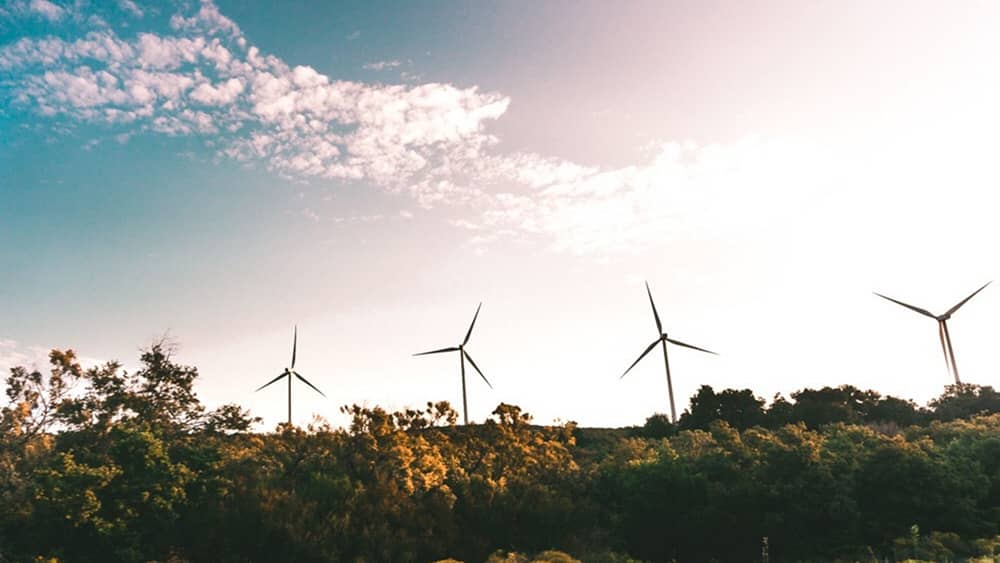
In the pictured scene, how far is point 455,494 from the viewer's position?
4250 cm

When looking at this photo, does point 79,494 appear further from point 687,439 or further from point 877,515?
point 877,515

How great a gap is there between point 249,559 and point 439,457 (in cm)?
1192

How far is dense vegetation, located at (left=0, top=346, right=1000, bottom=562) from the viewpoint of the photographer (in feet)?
123

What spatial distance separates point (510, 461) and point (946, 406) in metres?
59.2

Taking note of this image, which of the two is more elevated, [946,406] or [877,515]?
[946,406]

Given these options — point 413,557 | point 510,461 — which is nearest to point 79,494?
point 413,557

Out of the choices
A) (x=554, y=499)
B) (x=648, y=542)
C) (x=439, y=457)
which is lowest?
(x=648, y=542)

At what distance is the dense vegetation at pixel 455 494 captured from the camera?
37.5 metres

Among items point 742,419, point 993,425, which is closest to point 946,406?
point 742,419

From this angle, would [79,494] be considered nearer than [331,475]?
Yes

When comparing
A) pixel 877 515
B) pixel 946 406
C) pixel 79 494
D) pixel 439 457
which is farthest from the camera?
pixel 946 406

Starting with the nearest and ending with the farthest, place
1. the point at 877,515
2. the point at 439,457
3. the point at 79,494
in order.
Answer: the point at 79,494, the point at 877,515, the point at 439,457

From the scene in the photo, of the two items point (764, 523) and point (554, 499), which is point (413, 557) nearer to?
point (554, 499)

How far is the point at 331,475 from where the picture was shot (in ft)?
132
